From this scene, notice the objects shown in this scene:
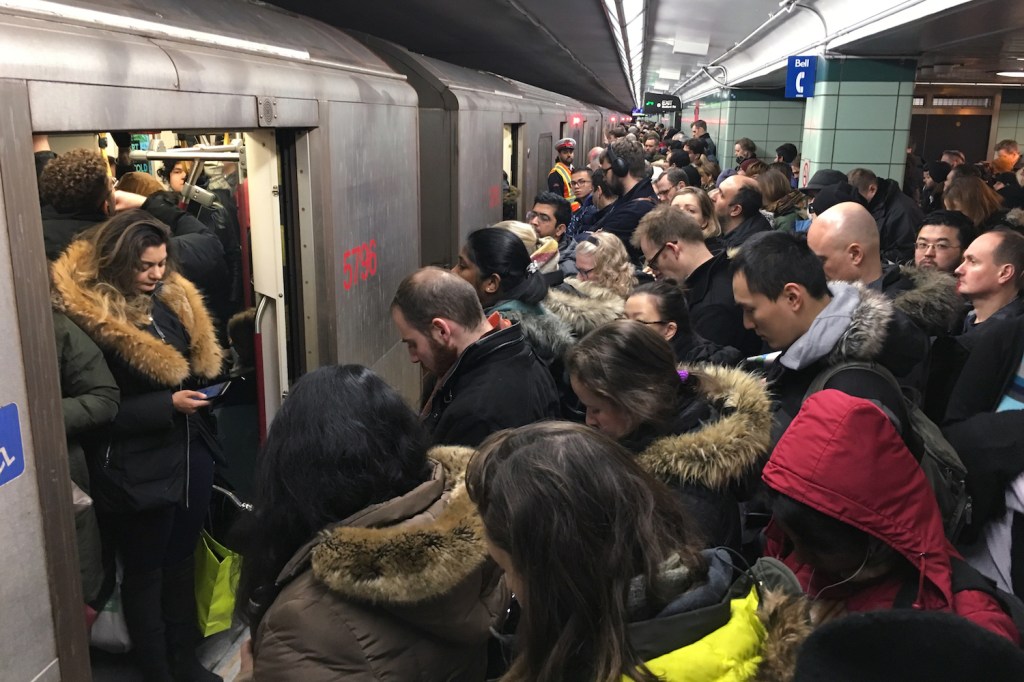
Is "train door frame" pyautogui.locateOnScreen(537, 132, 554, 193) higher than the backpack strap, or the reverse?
"train door frame" pyautogui.locateOnScreen(537, 132, 554, 193)

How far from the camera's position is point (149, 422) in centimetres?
271

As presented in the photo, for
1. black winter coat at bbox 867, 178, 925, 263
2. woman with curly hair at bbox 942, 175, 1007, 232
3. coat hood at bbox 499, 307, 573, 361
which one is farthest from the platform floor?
woman with curly hair at bbox 942, 175, 1007, 232

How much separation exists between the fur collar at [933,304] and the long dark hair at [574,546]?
7.01 feet

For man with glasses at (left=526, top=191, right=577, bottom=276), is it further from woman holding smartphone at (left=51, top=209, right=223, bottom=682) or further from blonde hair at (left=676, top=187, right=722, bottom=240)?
woman holding smartphone at (left=51, top=209, right=223, bottom=682)

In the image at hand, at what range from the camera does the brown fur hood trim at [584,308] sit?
126 inches

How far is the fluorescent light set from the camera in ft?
5.71

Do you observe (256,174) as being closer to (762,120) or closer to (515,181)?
(515,181)

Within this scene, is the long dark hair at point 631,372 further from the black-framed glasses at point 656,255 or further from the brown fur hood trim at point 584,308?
the black-framed glasses at point 656,255

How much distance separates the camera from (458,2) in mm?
6379

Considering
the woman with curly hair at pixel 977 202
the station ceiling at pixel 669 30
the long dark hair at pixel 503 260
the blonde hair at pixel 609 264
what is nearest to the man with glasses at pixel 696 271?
the blonde hair at pixel 609 264

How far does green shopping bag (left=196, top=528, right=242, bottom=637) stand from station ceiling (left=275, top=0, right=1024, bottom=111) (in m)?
3.63

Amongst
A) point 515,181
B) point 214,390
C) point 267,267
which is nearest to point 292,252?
point 267,267

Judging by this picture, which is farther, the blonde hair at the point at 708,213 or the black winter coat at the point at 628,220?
the black winter coat at the point at 628,220

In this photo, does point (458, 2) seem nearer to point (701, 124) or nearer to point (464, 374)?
point (464, 374)
